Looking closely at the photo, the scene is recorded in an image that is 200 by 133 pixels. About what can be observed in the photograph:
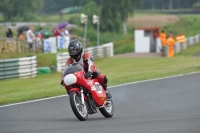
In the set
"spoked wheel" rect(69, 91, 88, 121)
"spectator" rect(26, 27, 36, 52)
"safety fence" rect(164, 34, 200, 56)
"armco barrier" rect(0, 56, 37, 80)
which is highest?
"spoked wheel" rect(69, 91, 88, 121)

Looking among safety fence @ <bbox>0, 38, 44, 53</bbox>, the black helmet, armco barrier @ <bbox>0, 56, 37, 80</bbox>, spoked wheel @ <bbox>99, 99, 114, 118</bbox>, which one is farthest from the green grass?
the black helmet

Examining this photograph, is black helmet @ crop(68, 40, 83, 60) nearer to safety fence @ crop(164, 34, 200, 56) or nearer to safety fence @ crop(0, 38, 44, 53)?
safety fence @ crop(0, 38, 44, 53)

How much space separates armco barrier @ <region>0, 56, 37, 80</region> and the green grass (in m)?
0.41

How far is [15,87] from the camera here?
21.3m

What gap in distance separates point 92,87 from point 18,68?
13.7m

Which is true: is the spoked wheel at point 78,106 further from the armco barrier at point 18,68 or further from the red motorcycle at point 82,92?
the armco barrier at point 18,68

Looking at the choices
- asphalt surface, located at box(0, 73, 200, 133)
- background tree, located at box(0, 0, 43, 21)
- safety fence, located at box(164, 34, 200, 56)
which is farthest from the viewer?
background tree, located at box(0, 0, 43, 21)

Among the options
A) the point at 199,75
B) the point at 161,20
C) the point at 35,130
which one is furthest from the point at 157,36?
the point at 161,20

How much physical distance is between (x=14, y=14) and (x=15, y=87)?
8950 cm

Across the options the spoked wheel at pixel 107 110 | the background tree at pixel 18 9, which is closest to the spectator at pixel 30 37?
the spoked wheel at pixel 107 110

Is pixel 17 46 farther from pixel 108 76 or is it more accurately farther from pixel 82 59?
pixel 82 59

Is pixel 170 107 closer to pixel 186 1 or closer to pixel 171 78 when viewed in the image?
pixel 171 78

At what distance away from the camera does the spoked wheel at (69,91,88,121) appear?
11.0 metres

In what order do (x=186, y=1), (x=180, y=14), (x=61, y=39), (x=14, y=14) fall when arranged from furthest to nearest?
(x=186, y=1) → (x=14, y=14) → (x=180, y=14) → (x=61, y=39)
